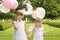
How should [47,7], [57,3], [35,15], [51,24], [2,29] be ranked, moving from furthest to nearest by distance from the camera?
[57,3], [47,7], [51,24], [2,29], [35,15]

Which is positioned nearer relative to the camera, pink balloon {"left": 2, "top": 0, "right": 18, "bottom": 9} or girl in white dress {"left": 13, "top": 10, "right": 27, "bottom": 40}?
pink balloon {"left": 2, "top": 0, "right": 18, "bottom": 9}

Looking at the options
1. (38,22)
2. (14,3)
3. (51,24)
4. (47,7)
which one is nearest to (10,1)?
(14,3)

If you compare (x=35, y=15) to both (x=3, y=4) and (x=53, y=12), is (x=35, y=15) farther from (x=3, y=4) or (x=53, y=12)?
(x=53, y=12)

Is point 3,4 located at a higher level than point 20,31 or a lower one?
higher

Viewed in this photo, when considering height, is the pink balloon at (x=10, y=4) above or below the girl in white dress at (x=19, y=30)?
above

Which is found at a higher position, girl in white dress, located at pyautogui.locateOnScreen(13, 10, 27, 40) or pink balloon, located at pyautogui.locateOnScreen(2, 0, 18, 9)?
pink balloon, located at pyautogui.locateOnScreen(2, 0, 18, 9)

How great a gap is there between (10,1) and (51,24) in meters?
10.9

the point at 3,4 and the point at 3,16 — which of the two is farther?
the point at 3,16

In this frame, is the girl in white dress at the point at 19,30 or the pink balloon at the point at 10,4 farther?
the girl in white dress at the point at 19,30

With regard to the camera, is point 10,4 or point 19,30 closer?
point 10,4

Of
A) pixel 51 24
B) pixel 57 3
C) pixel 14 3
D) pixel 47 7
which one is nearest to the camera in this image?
pixel 14 3

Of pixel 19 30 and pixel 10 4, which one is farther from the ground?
pixel 10 4

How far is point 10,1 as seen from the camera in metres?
4.10

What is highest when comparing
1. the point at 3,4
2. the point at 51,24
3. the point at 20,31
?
the point at 3,4
